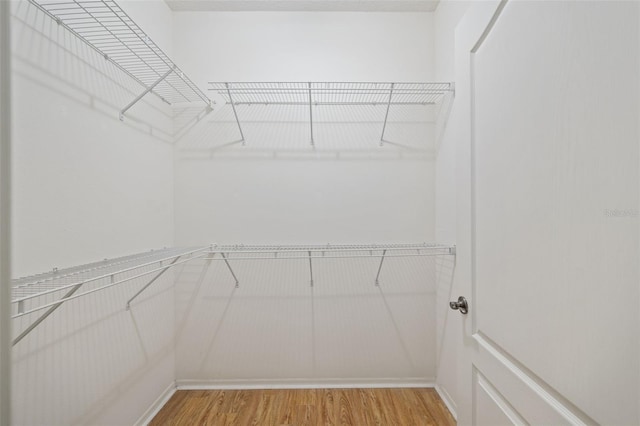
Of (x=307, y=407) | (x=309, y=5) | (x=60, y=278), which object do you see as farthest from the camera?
(x=309, y=5)

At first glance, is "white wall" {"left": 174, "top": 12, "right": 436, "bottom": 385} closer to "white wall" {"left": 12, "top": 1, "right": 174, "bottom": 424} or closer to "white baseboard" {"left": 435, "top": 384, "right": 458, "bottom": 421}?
"white baseboard" {"left": 435, "top": 384, "right": 458, "bottom": 421}

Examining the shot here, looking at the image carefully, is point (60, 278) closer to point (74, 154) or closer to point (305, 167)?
point (74, 154)

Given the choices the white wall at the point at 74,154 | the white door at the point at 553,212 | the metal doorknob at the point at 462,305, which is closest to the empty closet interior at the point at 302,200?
the white wall at the point at 74,154

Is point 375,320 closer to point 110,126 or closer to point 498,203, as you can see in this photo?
point 498,203

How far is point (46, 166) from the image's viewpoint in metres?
1.03

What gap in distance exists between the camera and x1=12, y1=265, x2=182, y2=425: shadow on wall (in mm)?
968

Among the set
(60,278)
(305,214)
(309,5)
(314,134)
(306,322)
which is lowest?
(306,322)

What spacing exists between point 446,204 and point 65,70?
194cm

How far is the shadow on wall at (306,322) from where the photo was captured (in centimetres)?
189

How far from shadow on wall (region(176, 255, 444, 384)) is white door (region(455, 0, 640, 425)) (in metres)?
0.97

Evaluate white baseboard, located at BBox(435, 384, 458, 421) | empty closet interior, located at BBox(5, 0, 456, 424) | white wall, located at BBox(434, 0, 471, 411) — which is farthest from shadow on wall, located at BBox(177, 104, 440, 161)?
white baseboard, located at BBox(435, 384, 458, 421)

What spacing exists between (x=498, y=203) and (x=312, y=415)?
154cm

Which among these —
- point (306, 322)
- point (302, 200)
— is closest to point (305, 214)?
point (302, 200)

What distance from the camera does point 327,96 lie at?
1894 mm
